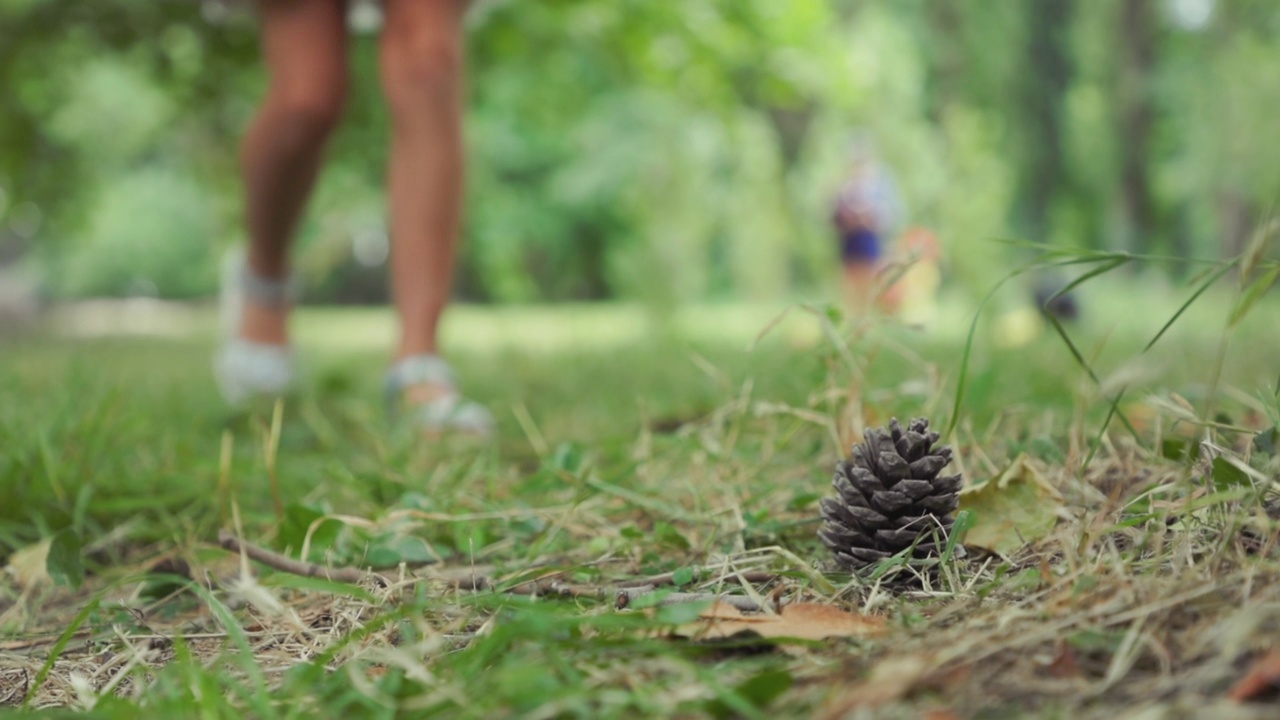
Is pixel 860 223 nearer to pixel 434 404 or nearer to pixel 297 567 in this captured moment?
pixel 434 404

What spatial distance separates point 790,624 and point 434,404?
1.22 m

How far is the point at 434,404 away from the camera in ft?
5.89

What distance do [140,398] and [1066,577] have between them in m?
2.19

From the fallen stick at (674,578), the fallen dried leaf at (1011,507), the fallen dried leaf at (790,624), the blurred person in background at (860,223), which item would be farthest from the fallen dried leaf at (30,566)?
the blurred person in background at (860,223)

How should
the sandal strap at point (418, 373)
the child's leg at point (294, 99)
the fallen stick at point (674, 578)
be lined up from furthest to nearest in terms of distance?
the child's leg at point (294, 99) → the sandal strap at point (418, 373) → the fallen stick at point (674, 578)

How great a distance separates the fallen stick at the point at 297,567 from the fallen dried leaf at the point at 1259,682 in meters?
0.59

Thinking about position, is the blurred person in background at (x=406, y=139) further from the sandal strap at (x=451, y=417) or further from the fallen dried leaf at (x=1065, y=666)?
the fallen dried leaf at (x=1065, y=666)

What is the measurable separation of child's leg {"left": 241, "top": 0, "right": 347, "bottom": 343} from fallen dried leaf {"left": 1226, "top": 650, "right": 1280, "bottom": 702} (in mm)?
2052

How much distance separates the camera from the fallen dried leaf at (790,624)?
644 mm

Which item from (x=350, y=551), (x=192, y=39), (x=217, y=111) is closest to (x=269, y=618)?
(x=350, y=551)

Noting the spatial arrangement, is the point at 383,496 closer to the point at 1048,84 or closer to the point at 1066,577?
the point at 1066,577

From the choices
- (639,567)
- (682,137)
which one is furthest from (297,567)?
(682,137)

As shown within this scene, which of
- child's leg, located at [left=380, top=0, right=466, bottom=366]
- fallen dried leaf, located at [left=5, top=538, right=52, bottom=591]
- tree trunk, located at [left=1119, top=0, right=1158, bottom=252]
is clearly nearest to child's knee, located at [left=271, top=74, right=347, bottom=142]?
child's leg, located at [left=380, top=0, right=466, bottom=366]

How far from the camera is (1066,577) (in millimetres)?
636
